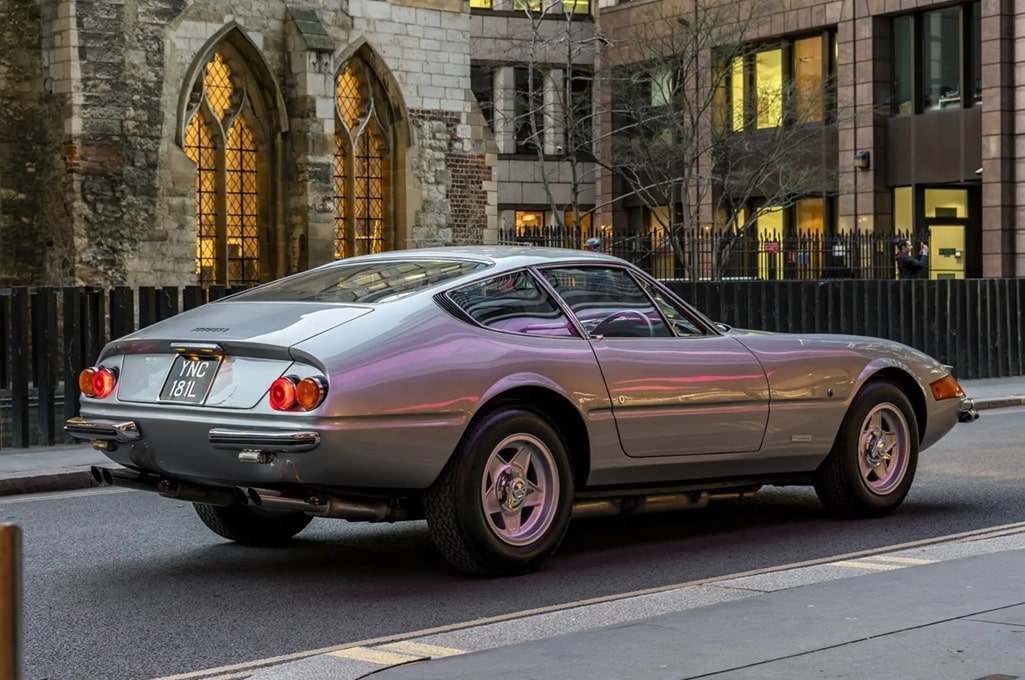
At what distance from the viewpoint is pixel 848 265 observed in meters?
30.2

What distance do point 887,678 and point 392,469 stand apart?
268cm

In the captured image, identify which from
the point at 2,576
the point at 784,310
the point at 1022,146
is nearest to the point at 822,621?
the point at 2,576

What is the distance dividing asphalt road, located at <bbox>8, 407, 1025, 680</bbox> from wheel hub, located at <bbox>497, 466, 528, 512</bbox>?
37 cm

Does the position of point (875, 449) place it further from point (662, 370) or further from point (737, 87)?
point (737, 87)

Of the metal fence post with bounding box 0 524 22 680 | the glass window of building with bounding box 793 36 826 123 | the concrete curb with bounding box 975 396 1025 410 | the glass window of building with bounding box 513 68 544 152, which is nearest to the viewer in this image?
the metal fence post with bounding box 0 524 22 680

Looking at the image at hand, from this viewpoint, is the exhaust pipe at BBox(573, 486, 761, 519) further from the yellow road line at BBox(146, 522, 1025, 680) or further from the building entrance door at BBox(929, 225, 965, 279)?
the building entrance door at BBox(929, 225, 965, 279)

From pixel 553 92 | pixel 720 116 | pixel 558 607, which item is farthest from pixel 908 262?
pixel 553 92

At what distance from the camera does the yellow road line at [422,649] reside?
5938 mm

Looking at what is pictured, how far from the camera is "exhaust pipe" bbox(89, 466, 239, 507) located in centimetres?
729

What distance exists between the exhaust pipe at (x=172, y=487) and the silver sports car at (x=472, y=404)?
0.01m

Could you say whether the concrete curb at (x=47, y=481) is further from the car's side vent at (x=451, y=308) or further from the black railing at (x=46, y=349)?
the car's side vent at (x=451, y=308)

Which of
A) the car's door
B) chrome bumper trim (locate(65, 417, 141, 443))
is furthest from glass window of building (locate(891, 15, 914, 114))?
chrome bumper trim (locate(65, 417, 141, 443))

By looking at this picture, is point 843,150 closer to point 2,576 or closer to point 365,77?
point 365,77

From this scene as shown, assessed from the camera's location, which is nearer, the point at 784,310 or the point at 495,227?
the point at 784,310
